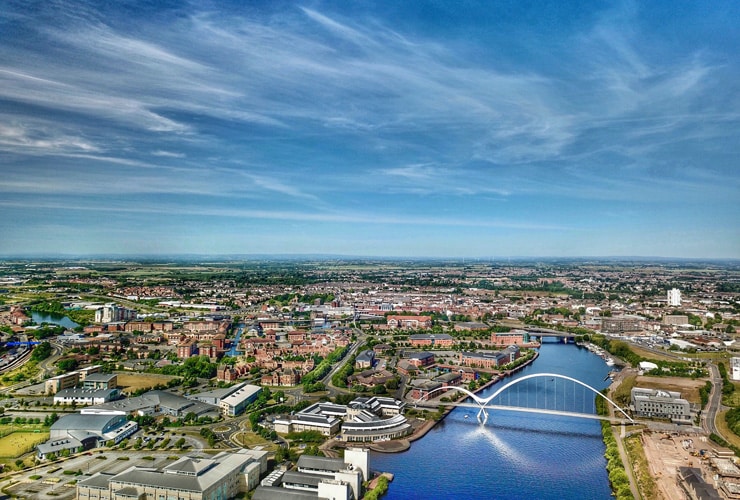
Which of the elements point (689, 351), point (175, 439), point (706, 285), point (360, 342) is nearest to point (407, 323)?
point (360, 342)

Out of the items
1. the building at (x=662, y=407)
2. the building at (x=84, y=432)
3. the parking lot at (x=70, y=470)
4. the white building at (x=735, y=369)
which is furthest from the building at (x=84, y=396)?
the white building at (x=735, y=369)

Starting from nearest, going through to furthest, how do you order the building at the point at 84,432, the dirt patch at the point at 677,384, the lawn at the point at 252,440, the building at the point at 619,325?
1. the building at the point at 84,432
2. the lawn at the point at 252,440
3. the dirt patch at the point at 677,384
4. the building at the point at 619,325

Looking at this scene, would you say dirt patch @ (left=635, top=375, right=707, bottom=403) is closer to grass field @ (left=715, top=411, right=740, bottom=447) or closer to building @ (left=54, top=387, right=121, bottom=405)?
grass field @ (left=715, top=411, right=740, bottom=447)

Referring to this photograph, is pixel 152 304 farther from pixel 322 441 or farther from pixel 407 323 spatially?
pixel 322 441

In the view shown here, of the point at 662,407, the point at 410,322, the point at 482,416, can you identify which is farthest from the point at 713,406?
the point at 410,322

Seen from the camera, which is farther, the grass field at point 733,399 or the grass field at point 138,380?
the grass field at point 138,380

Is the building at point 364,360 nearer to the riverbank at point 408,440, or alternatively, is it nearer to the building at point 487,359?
the building at point 487,359
